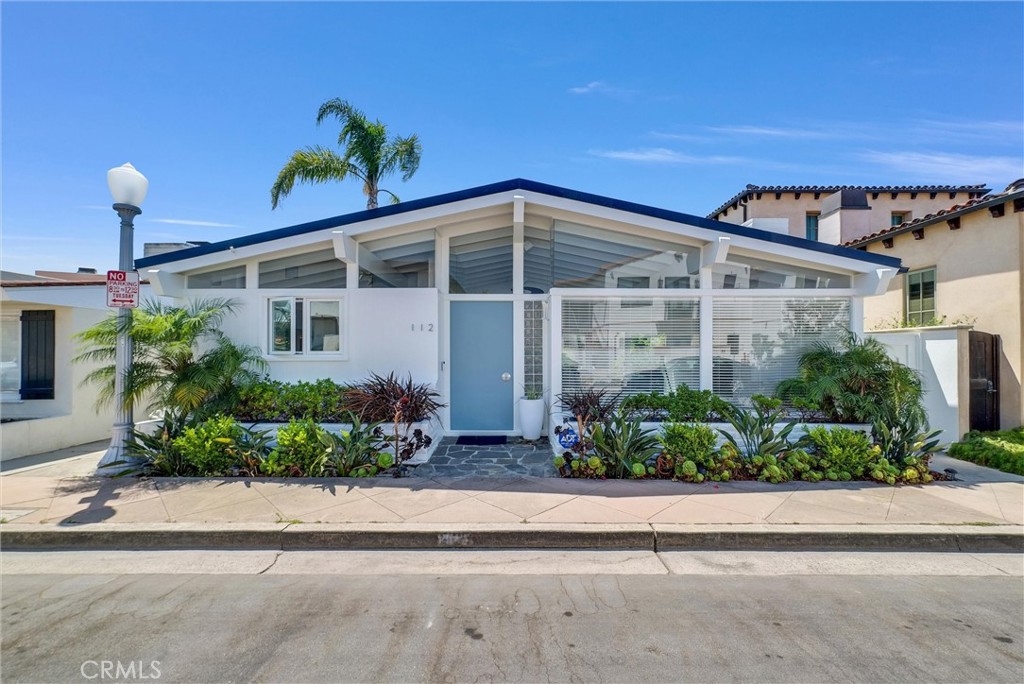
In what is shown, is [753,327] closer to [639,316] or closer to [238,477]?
[639,316]

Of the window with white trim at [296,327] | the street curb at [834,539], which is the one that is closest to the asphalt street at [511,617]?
the street curb at [834,539]

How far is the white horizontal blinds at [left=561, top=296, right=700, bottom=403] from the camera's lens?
291 inches


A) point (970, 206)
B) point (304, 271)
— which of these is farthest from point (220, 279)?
point (970, 206)

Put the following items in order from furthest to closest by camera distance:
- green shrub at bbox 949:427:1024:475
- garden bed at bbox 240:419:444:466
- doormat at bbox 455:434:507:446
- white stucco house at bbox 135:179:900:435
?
doormat at bbox 455:434:507:446
white stucco house at bbox 135:179:900:435
garden bed at bbox 240:419:444:466
green shrub at bbox 949:427:1024:475

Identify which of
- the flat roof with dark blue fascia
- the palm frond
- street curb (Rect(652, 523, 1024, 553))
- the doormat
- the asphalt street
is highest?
the palm frond

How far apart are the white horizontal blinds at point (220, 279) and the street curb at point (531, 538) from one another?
430 centimetres

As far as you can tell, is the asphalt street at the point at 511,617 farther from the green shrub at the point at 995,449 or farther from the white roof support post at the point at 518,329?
the white roof support post at the point at 518,329

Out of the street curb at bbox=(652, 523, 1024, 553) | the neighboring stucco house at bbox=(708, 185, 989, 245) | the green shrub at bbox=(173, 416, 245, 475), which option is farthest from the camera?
the neighboring stucco house at bbox=(708, 185, 989, 245)

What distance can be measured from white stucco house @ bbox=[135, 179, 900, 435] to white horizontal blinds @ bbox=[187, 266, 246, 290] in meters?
0.02

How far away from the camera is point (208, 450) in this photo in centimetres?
605

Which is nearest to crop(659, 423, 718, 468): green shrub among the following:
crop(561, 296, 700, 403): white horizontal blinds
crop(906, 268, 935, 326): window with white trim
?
crop(561, 296, 700, 403): white horizontal blinds

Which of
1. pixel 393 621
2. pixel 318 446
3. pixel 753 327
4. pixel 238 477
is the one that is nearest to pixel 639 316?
pixel 753 327

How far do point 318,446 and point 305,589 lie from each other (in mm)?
2688

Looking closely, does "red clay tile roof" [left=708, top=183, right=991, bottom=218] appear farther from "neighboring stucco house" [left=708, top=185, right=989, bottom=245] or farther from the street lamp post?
the street lamp post
